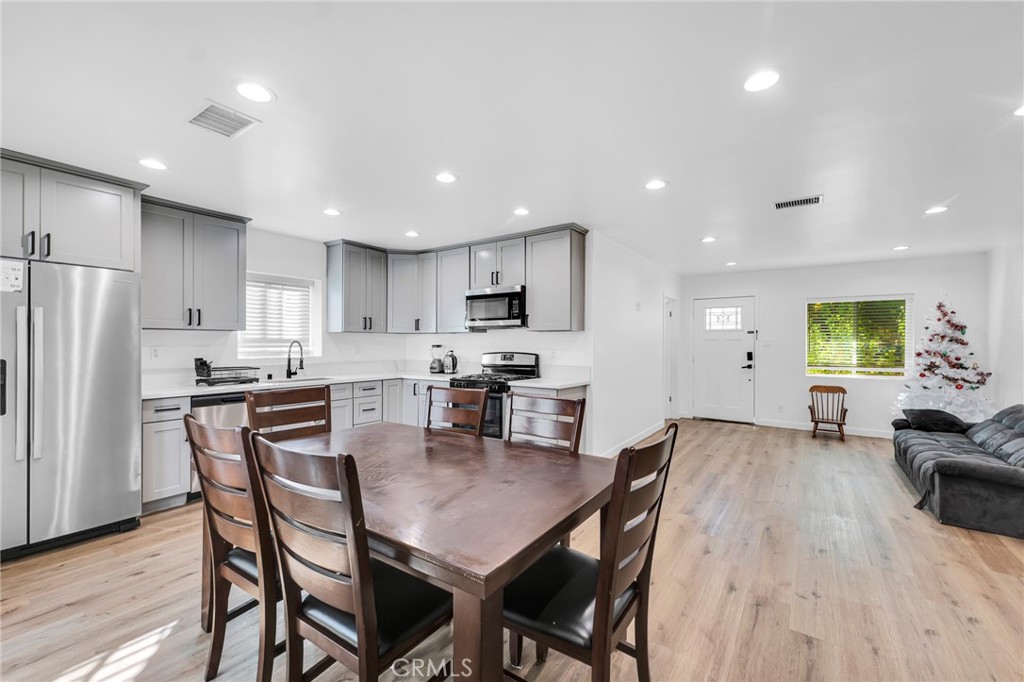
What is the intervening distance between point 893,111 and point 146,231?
4.87m

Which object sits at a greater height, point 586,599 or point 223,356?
point 223,356

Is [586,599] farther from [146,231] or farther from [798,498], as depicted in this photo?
[146,231]

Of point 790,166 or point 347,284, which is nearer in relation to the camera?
point 790,166

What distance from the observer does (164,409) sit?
3242mm

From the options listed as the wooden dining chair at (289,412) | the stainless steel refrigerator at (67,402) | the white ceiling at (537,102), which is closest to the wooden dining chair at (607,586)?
the white ceiling at (537,102)

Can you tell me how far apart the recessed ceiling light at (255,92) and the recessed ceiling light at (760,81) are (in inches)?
82.1

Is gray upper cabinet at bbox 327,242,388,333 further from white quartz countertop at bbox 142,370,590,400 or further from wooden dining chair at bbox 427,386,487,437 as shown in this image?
wooden dining chair at bbox 427,386,487,437

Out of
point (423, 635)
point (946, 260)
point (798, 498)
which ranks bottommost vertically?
point (798, 498)

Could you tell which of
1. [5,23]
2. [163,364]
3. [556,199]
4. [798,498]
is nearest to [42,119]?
[5,23]

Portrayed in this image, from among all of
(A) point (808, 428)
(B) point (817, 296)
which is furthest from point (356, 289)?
(A) point (808, 428)

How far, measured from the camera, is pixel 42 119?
2.20m

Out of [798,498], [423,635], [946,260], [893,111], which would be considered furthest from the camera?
[946,260]

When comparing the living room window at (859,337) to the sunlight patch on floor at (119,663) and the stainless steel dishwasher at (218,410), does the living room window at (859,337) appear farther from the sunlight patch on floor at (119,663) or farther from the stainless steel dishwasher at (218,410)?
the sunlight patch on floor at (119,663)

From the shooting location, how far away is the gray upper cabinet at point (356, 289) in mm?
4863
